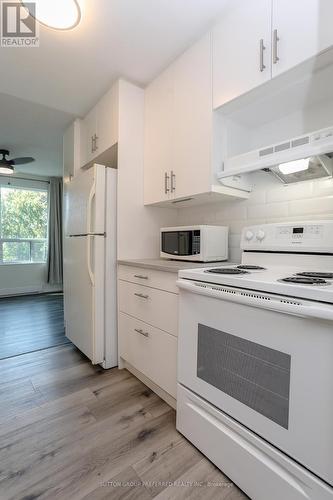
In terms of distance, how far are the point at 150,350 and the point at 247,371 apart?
0.83 m

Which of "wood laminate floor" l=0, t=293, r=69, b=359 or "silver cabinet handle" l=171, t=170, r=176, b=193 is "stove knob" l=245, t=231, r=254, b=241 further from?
"wood laminate floor" l=0, t=293, r=69, b=359

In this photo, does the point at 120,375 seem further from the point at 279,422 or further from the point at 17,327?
the point at 17,327

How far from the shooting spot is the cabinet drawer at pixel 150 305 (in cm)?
148

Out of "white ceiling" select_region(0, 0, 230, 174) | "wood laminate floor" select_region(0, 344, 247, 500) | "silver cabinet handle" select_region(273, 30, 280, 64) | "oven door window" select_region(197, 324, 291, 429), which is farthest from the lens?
"white ceiling" select_region(0, 0, 230, 174)

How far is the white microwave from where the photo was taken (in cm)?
170

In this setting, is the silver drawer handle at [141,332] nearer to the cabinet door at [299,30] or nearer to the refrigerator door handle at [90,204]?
the refrigerator door handle at [90,204]

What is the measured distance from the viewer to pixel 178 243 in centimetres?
185

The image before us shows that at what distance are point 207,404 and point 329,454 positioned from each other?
1.63 ft

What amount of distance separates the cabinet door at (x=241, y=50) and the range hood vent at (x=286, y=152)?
1.17 feet

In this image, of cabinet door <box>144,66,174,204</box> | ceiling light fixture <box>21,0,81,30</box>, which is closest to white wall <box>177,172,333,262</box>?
cabinet door <box>144,66,174,204</box>

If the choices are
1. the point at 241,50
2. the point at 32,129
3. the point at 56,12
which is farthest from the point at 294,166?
the point at 32,129

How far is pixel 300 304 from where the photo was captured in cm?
81

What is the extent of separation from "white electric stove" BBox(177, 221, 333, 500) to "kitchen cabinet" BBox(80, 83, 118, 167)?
1.52 m

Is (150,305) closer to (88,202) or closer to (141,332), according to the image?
(141,332)
